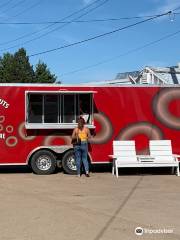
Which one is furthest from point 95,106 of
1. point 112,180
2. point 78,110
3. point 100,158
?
point 112,180

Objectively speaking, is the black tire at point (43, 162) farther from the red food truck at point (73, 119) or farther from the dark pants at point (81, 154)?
the dark pants at point (81, 154)

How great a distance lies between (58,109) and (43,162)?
1772 millimetres

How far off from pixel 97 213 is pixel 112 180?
5.42 metres

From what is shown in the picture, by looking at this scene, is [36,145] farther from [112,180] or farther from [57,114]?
[112,180]

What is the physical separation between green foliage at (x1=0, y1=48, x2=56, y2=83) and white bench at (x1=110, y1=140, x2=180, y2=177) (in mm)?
40353

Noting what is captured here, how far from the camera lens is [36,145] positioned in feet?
53.8

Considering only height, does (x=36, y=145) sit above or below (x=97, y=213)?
above

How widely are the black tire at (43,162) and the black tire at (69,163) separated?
35 centimetres

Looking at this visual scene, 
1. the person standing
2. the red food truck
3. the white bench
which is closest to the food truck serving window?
the red food truck

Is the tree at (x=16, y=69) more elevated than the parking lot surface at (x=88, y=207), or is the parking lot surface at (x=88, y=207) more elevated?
the tree at (x=16, y=69)

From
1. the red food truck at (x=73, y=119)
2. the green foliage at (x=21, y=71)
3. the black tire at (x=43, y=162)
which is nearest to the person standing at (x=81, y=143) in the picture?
the red food truck at (x=73, y=119)

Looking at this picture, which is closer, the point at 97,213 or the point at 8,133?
the point at 97,213

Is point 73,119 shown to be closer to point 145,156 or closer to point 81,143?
point 81,143

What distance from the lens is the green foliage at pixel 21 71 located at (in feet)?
186
